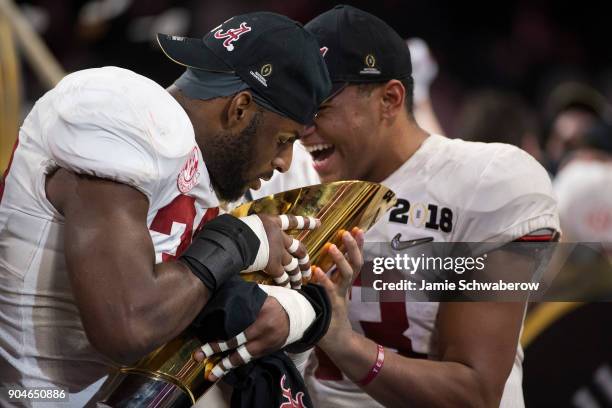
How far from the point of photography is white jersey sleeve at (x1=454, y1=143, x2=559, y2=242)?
8.36 feet

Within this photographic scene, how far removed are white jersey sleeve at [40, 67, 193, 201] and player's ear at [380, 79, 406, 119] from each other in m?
0.94

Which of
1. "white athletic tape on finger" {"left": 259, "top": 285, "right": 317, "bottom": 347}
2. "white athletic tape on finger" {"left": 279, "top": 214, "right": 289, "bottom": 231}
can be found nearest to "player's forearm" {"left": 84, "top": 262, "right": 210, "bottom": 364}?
"white athletic tape on finger" {"left": 259, "top": 285, "right": 317, "bottom": 347}

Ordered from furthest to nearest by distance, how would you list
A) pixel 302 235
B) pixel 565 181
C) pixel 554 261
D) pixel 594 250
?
pixel 565 181
pixel 594 250
pixel 554 261
pixel 302 235

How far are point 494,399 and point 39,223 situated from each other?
1.22 m

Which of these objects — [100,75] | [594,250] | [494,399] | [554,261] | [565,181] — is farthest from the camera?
[565,181]

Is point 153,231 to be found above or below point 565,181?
above

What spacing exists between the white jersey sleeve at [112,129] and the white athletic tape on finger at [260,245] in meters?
0.21

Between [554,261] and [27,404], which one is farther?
[554,261]

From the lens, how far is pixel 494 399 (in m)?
2.56

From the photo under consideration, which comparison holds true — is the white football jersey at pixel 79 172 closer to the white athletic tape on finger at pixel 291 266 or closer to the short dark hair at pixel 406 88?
the white athletic tape on finger at pixel 291 266

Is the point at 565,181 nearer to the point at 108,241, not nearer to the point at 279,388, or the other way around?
the point at 279,388

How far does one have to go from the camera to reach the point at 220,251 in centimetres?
199

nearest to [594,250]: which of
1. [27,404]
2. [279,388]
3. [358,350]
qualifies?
[358,350]

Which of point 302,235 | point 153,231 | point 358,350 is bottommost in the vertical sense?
point 358,350
